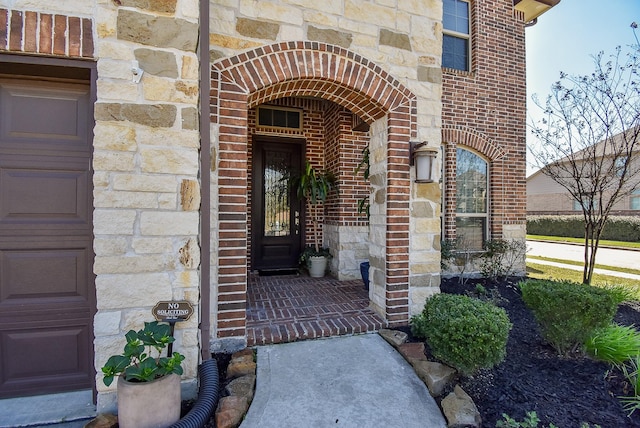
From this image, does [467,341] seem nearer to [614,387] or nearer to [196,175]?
[614,387]

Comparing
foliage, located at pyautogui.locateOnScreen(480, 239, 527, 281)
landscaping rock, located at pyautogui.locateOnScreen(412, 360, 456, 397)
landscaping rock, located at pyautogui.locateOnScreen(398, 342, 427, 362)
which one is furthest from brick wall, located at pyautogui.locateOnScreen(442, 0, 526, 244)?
landscaping rock, located at pyautogui.locateOnScreen(412, 360, 456, 397)

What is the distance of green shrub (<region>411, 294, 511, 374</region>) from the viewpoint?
220cm

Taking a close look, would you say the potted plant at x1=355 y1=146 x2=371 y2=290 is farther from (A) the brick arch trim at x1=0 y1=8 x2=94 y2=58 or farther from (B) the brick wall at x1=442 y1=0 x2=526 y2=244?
(A) the brick arch trim at x1=0 y1=8 x2=94 y2=58

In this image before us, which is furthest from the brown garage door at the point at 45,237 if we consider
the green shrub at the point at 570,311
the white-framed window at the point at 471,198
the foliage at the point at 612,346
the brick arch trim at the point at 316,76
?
the white-framed window at the point at 471,198

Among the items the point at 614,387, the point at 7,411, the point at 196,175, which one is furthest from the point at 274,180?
the point at 614,387

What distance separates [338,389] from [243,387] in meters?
0.67

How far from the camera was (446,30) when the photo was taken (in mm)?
5750

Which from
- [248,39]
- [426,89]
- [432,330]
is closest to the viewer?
[432,330]

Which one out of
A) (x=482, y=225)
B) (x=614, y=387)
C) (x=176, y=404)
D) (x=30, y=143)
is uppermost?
(x=30, y=143)

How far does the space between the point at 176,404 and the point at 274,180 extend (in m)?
4.22

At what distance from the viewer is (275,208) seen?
5684 millimetres

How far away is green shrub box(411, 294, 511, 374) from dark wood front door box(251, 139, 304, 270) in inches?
142

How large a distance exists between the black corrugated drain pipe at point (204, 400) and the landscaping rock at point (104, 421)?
1.31 feet

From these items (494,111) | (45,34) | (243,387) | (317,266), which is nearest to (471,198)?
(494,111)
